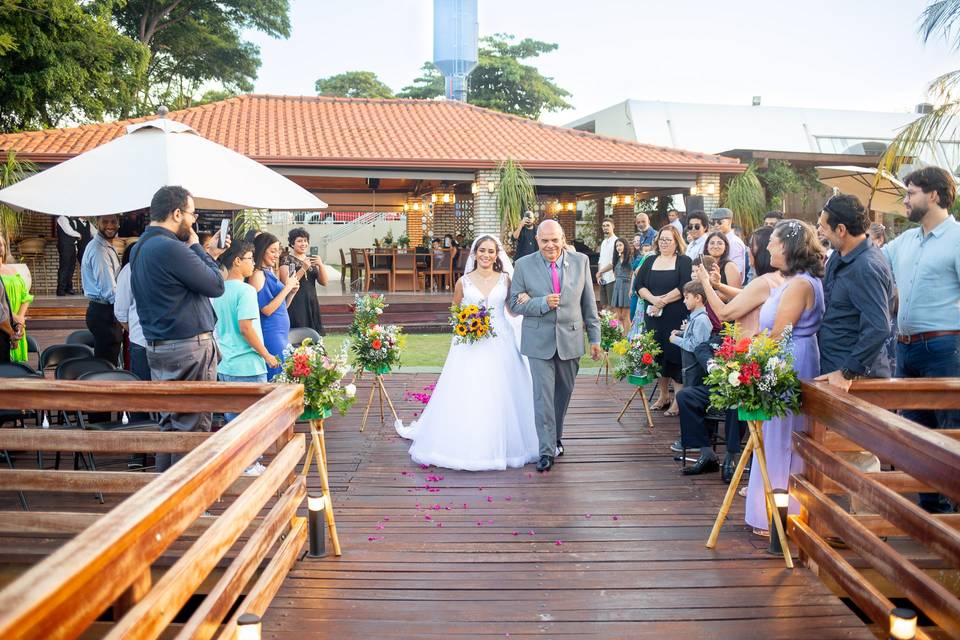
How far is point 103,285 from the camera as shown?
695cm

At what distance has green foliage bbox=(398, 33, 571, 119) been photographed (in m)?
37.5

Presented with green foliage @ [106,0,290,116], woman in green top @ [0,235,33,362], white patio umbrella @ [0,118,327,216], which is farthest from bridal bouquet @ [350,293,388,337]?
green foliage @ [106,0,290,116]

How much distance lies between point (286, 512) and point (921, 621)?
338 cm

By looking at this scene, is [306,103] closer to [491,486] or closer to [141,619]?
[491,486]

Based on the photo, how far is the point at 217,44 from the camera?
29781mm

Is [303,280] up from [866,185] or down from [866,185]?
down

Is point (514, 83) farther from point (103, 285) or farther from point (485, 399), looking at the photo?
point (485, 399)

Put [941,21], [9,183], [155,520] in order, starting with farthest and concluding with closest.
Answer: [9,183] → [941,21] → [155,520]

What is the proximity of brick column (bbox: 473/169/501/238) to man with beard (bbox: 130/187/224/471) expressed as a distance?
13.8m

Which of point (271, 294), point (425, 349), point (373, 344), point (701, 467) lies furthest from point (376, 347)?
point (425, 349)

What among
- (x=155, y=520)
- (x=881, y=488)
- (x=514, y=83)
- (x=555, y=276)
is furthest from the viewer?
(x=514, y=83)

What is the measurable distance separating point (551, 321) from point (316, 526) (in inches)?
100

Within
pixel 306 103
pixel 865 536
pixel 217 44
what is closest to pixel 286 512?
pixel 865 536

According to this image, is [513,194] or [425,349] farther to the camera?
[513,194]
